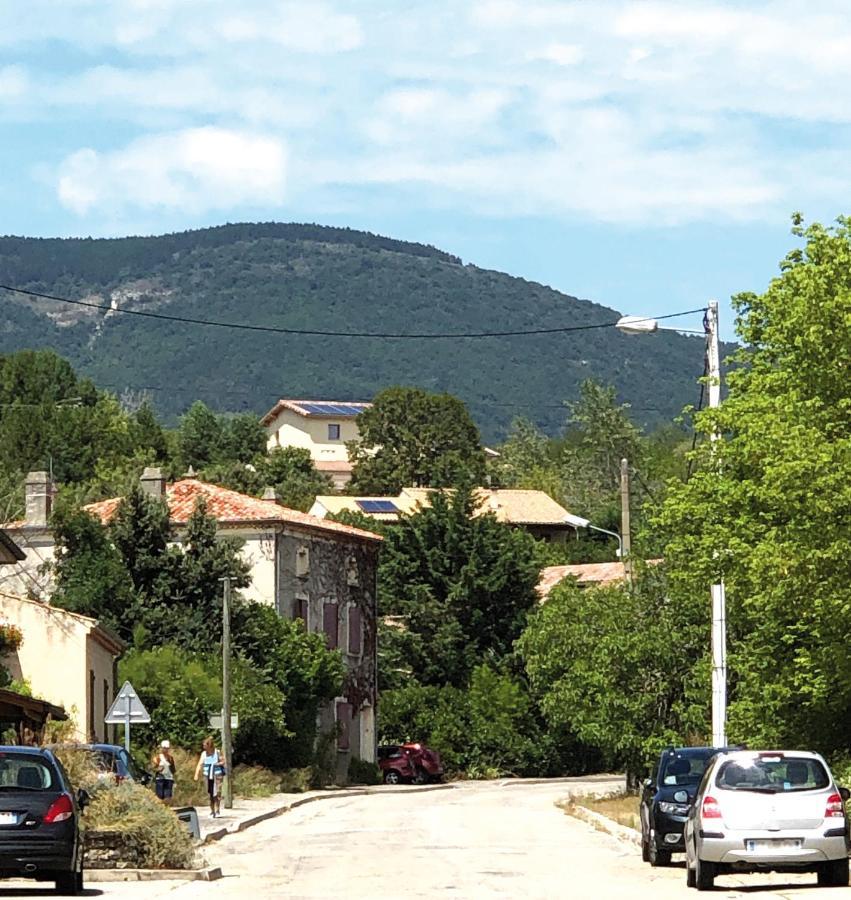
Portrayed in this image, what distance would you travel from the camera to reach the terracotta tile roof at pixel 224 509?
2498 inches

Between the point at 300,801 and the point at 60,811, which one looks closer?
the point at 60,811

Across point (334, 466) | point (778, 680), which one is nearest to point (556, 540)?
point (334, 466)

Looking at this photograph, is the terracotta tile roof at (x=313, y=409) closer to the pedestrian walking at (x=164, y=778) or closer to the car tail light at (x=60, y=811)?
the pedestrian walking at (x=164, y=778)

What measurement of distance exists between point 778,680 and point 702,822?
51.9 ft

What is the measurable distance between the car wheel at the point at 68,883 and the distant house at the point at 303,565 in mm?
38200

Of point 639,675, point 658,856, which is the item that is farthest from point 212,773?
point 658,856

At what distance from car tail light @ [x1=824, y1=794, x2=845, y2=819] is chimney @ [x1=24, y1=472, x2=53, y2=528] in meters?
44.4

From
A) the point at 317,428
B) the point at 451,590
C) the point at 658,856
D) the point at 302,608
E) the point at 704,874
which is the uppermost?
the point at 317,428

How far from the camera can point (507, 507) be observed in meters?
119

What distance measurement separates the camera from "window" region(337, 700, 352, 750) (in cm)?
6769

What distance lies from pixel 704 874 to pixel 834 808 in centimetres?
158

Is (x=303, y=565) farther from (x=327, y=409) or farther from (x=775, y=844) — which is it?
(x=327, y=409)

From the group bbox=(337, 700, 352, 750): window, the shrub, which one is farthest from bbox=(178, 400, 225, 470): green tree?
the shrub

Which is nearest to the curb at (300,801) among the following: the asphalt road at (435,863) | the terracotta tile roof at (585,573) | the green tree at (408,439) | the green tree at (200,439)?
the asphalt road at (435,863)
